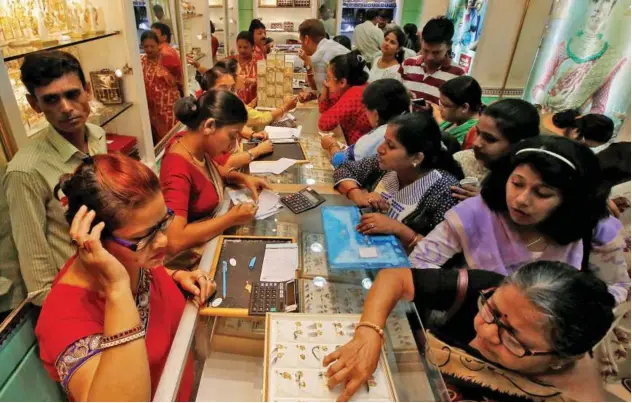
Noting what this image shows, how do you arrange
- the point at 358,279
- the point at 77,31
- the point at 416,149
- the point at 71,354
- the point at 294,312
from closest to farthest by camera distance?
1. the point at 71,354
2. the point at 294,312
3. the point at 358,279
4. the point at 416,149
5. the point at 77,31

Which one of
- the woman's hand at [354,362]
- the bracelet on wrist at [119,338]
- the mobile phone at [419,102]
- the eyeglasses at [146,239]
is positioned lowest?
the woman's hand at [354,362]

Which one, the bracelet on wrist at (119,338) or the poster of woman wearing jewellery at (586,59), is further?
the poster of woman wearing jewellery at (586,59)

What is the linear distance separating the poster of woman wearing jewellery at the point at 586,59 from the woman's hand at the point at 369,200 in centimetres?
238

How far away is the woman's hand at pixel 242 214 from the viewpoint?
1.50 meters

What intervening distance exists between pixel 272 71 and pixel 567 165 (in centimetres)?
263

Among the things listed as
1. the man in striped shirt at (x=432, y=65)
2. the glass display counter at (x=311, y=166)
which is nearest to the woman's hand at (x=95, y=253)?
the glass display counter at (x=311, y=166)

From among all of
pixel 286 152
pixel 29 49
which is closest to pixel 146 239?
pixel 29 49

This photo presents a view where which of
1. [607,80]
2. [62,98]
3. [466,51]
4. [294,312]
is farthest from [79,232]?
[466,51]

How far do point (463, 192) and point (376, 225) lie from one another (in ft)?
1.57

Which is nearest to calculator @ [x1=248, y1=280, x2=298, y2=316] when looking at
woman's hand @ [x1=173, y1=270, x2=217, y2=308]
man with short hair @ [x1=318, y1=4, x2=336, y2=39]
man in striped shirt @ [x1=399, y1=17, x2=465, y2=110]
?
woman's hand @ [x1=173, y1=270, x2=217, y2=308]

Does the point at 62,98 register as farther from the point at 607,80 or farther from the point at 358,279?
the point at 607,80

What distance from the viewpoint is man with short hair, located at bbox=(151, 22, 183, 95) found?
10.1 ft

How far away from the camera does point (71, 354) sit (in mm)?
788

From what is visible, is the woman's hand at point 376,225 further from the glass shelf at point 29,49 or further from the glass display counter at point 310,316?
the glass shelf at point 29,49
